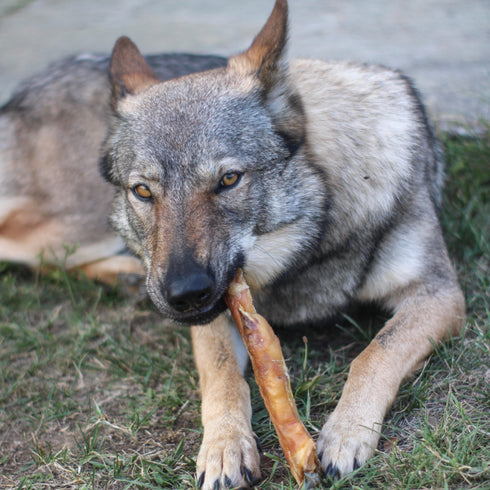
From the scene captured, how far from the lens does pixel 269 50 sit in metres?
2.64

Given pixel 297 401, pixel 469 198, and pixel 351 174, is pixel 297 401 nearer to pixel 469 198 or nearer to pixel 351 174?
pixel 351 174

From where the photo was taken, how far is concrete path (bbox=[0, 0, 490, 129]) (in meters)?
5.24

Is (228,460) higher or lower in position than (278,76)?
lower

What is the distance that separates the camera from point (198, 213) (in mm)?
2357

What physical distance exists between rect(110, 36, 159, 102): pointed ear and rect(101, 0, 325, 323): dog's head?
19cm

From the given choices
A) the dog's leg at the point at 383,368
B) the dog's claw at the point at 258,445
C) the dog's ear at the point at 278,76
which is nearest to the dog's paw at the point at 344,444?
the dog's leg at the point at 383,368

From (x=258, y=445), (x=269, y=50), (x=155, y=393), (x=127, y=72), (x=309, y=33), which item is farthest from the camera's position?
(x=309, y=33)

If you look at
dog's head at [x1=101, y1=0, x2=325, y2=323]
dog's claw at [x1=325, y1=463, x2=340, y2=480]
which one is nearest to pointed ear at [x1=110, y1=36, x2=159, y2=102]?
dog's head at [x1=101, y1=0, x2=325, y2=323]

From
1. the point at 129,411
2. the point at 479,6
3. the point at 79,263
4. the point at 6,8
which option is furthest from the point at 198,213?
the point at 6,8

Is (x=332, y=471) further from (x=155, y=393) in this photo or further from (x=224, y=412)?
(x=155, y=393)

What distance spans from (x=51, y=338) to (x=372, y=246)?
1798mm

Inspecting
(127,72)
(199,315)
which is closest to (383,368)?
(199,315)

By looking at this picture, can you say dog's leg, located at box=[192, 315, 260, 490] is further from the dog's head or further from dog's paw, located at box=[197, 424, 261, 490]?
the dog's head

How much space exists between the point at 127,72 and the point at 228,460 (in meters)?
1.96
